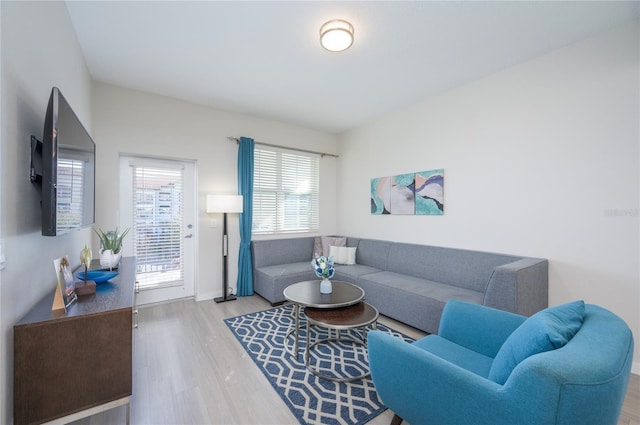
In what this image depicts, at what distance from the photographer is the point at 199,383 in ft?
6.58

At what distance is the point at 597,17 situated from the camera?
82.4 inches

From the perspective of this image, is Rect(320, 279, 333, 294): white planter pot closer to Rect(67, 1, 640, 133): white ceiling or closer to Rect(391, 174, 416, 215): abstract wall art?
Rect(391, 174, 416, 215): abstract wall art

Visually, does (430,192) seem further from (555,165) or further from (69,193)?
(69,193)

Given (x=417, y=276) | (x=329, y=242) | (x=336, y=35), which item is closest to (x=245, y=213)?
(x=329, y=242)

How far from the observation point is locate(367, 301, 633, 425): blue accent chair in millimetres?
856

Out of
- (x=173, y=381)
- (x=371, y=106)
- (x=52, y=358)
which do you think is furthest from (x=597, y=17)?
(x=173, y=381)

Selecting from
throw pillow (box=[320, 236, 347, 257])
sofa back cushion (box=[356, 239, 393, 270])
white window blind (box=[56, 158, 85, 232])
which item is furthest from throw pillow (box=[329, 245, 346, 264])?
white window blind (box=[56, 158, 85, 232])

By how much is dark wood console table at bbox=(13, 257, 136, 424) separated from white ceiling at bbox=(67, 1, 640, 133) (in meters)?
2.13

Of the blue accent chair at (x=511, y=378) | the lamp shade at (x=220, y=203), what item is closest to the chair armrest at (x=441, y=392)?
the blue accent chair at (x=511, y=378)

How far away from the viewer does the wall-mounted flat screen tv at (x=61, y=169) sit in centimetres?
134

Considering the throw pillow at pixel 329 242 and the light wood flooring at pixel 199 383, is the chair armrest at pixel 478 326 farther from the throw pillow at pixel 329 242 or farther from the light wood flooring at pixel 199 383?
the throw pillow at pixel 329 242

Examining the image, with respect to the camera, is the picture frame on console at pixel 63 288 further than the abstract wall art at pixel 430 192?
No

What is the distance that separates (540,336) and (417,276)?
2.42 m

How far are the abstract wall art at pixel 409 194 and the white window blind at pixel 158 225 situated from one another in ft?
9.52
